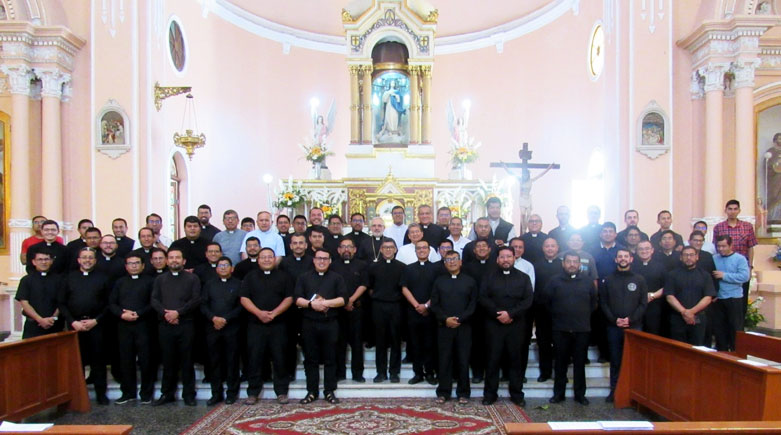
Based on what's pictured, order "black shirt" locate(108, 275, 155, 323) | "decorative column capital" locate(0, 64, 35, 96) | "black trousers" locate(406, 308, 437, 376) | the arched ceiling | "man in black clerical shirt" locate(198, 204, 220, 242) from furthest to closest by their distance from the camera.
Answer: the arched ceiling
"decorative column capital" locate(0, 64, 35, 96)
"man in black clerical shirt" locate(198, 204, 220, 242)
"black trousers" locate(406, 308, 437, 376)
"black shirt" locate(108, 275, 155, 323)

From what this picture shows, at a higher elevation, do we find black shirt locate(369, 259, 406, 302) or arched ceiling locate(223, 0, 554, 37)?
arched ceiling locate(223, 0, 554, 37)

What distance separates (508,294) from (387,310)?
4.07ft

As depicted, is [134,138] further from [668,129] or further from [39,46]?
[668,129]

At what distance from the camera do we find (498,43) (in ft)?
49.7

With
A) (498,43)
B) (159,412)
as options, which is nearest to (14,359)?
(159,412)

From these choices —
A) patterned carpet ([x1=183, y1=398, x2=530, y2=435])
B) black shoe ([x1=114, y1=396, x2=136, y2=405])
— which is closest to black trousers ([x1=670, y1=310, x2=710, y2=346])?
patterned carpet ([x1=183, y1=398, x2=530, y2=435])

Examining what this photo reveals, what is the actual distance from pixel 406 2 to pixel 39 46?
246 inches

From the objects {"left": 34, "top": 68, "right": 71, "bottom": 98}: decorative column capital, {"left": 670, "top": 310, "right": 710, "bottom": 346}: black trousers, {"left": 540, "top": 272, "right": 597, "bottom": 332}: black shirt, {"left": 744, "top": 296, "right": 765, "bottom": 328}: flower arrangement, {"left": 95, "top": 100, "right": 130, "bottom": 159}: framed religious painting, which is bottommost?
{"left": 744, "top": 296, "right": 765, "bottom": 328}: flower arrangement

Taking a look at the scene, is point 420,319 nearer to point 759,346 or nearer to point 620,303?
point 620,303

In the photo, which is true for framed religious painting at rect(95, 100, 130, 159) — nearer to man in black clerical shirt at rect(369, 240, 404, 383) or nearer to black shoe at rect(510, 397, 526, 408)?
man in black clerical shirt at rect(369, 240, 404, 383)

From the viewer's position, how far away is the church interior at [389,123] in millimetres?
9250

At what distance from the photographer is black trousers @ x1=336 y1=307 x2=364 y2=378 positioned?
252 inches

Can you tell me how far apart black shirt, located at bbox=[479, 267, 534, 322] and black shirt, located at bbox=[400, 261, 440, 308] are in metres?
0.59

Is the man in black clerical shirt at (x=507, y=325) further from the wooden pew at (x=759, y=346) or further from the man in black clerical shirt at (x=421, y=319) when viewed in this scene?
the wooden pew at (x=759, y=346)
